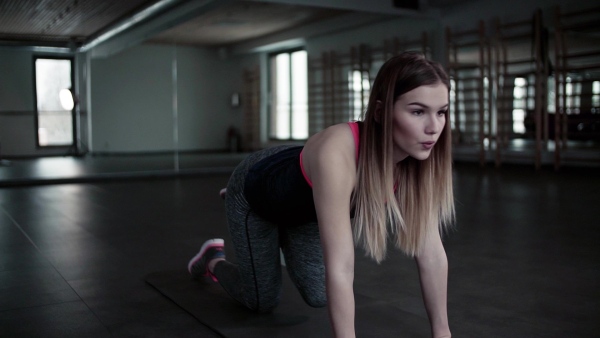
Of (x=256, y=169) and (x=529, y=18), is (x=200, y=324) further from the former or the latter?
(x=529, y=18)

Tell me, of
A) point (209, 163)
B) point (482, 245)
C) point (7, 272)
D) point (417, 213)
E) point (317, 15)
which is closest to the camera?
point (417, 213)

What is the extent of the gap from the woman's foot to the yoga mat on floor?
0.06 meters

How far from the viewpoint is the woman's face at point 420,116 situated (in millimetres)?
1256

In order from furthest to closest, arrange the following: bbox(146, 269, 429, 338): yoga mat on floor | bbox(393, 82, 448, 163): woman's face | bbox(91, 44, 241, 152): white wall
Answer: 1. bbox(91, 44, 241, 152): white wall
2. bbox(146, 269, 429, 338): yoga mat on floor
3. bbox(393, 82, 448, 163): woman's face

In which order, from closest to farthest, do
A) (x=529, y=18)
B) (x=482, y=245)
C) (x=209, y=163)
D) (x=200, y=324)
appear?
(x=200, y=324) < (x=482, y=245) < (x=209, y=163) < (x=529, y=18)

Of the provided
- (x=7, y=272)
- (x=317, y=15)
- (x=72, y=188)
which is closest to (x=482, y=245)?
(x=7, y=272)

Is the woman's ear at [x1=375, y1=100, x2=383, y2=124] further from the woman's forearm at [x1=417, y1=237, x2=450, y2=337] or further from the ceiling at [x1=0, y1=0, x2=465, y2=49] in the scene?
the ceiling at [x1=0, y1=0, x2=465, y2=49]

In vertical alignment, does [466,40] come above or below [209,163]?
above

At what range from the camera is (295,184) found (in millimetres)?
1519

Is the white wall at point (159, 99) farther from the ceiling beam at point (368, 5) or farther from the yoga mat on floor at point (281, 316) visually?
the yoga mat on floor at point (281, 316)

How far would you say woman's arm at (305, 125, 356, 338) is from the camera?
50.4 inches

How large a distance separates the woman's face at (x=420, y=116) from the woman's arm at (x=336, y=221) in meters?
0.14

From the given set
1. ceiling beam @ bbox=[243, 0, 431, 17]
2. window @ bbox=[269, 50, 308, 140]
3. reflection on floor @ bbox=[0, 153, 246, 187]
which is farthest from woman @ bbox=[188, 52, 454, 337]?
window @ bbox=[269, 50, 308, 140]

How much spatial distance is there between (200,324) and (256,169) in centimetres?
55
